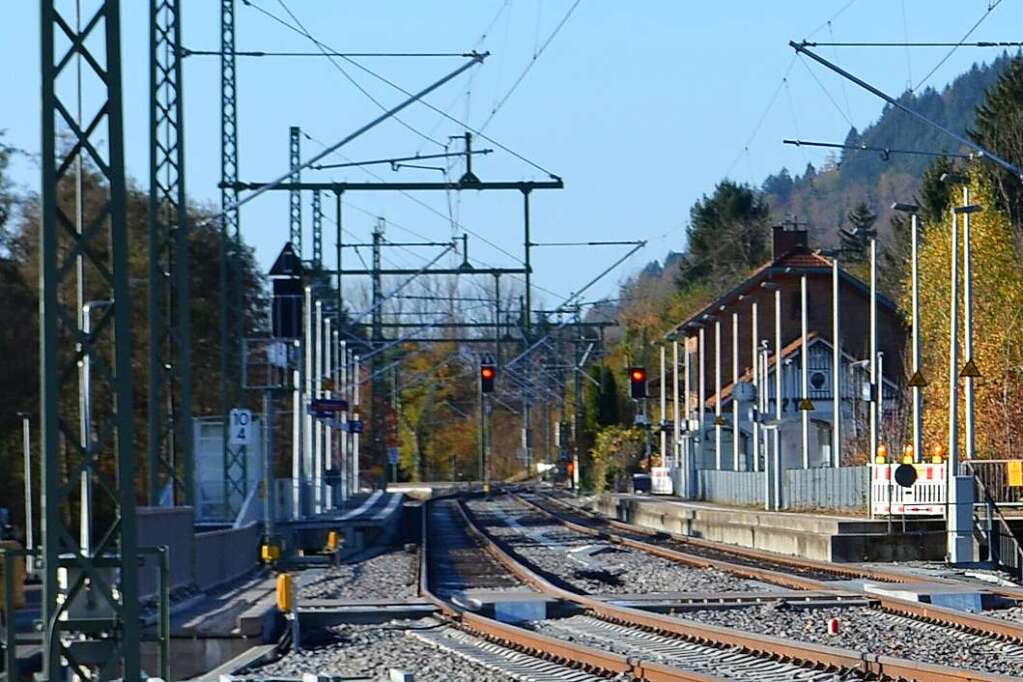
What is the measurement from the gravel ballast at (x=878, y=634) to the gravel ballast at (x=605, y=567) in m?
4.53

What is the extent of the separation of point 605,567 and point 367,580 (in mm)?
4800

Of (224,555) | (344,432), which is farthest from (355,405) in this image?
(224,555)

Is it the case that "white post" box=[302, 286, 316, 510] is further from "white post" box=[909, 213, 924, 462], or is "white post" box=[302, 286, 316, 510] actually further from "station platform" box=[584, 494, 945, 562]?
"white post" box=[909, 213, 924, 462]

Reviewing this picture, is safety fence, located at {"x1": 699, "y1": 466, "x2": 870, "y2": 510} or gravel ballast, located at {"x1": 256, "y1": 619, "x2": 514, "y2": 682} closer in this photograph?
gravel ballast, located at {"x1": 256, "y1": 619, "x2": 514, "y2": 682}

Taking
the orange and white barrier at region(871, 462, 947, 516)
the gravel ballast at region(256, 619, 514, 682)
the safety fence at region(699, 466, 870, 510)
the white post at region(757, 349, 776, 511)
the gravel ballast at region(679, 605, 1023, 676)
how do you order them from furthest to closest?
the white post at region(757, 349, 776, 511) < the safety fence at region(699, 466, 870, 510) < the orange and white barrier at region(871, 462, 947, 516) < the gravel ballast at region(256, 619, 514, 682) < the gravel ballast at region(679, 605, 1023, 676)

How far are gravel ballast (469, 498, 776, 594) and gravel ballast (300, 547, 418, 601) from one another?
2.47 metres

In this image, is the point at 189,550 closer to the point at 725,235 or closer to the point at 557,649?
the point at 557,649

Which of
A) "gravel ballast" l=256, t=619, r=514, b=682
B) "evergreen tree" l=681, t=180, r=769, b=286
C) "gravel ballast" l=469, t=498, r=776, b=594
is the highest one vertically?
"evergreen tree" l=681, t=180, r=769, b=286

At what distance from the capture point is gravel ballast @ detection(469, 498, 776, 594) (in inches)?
1195

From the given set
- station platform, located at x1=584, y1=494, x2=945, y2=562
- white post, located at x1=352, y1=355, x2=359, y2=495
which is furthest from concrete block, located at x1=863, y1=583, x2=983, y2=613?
white post, located at x1=352, y1=355, x2=359, y2=495

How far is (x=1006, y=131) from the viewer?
82.4m

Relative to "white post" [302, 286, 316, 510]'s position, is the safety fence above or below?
below

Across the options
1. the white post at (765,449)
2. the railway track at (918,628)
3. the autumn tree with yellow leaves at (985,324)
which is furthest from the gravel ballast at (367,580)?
the autumn tree with yellow leaves at (985,324)

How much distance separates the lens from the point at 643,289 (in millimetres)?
168375
